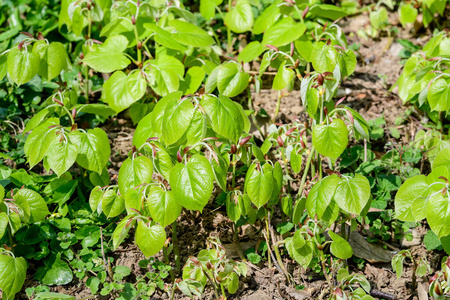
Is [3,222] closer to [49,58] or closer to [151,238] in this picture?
[151,238]

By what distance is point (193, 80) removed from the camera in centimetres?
262

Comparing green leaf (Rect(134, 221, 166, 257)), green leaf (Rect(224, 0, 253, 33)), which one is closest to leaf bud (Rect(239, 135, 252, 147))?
green leaf (Rect(134, 221, 166, 257))

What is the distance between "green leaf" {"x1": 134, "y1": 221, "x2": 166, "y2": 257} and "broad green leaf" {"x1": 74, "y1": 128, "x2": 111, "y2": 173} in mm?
408

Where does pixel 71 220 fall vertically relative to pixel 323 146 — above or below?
below

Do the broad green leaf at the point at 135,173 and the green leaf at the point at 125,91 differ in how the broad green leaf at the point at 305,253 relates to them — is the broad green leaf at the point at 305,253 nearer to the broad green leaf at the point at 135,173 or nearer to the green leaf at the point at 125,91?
the broad green leaf at the point at 135,173

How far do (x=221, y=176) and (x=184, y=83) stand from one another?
0.93 metres

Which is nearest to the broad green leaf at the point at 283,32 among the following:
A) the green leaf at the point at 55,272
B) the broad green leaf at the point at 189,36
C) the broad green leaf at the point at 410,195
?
the broad green leaf at the point at 189,36

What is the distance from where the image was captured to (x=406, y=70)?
277cm

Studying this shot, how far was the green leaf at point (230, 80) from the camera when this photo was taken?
2.43m

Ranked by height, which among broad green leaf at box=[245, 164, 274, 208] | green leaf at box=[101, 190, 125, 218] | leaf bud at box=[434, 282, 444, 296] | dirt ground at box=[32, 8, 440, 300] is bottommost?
dirt ground at box=[32, 8, 440, 300]

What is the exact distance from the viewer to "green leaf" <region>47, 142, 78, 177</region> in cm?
200

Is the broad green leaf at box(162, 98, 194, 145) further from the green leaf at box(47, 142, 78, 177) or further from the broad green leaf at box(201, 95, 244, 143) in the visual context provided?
the green leaf at box(47, 142, 78, 177)

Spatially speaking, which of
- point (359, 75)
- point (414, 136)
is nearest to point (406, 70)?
point (414, 136)

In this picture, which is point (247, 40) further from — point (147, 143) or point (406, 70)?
point (147, 143)
